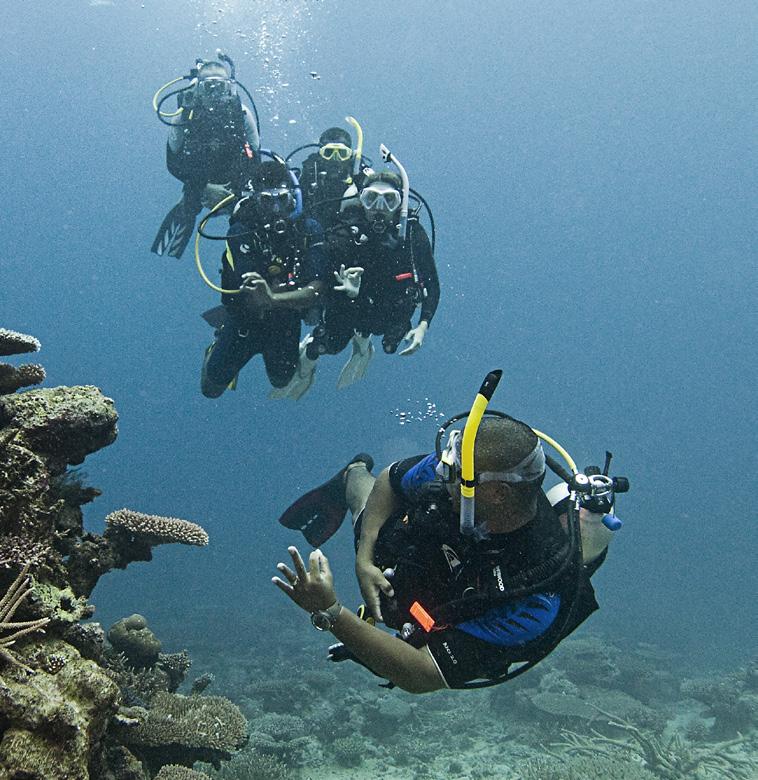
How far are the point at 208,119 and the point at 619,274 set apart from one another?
123 metres

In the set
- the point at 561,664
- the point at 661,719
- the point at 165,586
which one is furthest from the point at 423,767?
the point at 165,586

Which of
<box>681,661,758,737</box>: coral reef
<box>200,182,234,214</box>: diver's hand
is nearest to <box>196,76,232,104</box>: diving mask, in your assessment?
<box>200,182,234,214</box>: diver's hand

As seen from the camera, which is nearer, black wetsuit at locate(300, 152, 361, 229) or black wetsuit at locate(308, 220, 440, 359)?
black wetsuit at locate(308, 220, 440, 359)

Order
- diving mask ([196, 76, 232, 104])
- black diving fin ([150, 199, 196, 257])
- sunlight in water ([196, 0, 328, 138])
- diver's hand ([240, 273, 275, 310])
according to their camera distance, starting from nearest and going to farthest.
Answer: diver's hand ([240, 273, 275, 310]) → diving mask ([196, 76, 232, 104]) → black diving fin ([150, 199, 196, 257]) → sunlight in water ([196, 0, 328, 138])

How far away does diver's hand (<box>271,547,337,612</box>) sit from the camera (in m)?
2.52

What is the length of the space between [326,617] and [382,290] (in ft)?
20.0

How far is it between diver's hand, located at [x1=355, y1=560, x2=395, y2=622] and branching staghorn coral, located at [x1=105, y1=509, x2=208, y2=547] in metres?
1.32

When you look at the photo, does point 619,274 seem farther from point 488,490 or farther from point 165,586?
point 488,490

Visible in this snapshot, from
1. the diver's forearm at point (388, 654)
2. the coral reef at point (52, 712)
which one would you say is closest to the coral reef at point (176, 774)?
the coral reef at point (52, 712)

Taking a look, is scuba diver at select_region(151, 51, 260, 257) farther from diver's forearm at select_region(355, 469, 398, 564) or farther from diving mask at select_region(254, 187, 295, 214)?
diver's forearm at select_region(355, 469, 398, 564)

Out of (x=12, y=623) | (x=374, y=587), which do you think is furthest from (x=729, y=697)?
(x=12, y=623)

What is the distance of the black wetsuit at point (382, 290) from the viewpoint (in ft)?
25.7

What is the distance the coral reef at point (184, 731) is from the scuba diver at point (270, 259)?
451cm

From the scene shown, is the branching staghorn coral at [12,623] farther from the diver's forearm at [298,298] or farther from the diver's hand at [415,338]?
the diver's hand at [415,338]
